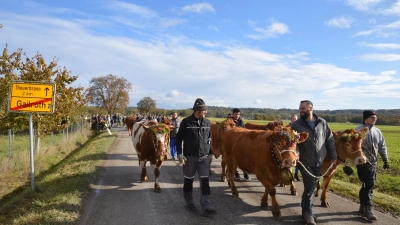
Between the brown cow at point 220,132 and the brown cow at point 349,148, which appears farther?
the brown cow at point 220,132

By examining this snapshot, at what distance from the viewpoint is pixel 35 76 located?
14.3m

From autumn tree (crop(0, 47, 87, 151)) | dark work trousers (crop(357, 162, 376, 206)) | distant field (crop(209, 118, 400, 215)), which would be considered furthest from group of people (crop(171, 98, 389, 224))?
autumn tree (crop(0, 47, 87, 151))

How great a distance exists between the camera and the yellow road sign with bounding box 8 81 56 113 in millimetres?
7469

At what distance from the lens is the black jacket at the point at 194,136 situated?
590 cm

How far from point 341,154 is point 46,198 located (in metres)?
6.94

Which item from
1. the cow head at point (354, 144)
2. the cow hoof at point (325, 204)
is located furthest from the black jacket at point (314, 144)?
the cow hoof at point (325, 204)

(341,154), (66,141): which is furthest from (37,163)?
(341,154)

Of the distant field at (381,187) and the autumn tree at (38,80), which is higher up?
the autumn tree at (38,80)

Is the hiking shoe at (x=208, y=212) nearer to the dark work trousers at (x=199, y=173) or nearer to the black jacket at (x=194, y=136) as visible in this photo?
the dark work trousers at (x=199, y=173)

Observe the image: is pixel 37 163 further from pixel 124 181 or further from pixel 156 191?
pixel 156 191

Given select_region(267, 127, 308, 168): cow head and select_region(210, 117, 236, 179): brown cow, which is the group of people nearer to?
select_region(267, 127, 308, 168): cow head

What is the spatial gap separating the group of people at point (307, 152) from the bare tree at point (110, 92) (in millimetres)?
46919

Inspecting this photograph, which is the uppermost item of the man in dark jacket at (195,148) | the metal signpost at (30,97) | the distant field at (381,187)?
the metal signpost at (30,97)

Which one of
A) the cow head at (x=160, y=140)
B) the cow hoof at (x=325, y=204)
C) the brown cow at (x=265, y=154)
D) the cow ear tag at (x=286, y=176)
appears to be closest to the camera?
the brown cow at (x=265, y=154)
